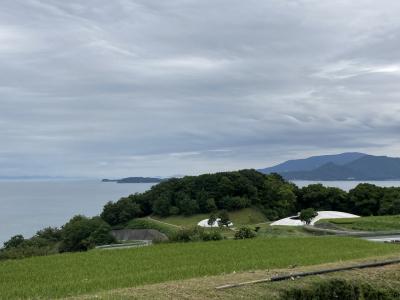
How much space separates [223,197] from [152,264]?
7450 cm

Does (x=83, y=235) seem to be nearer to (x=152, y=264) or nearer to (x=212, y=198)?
(x=212, y=198)

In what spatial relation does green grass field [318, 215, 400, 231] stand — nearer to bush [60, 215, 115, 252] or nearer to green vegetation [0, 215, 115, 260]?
green vegetation [0, 215, 115, 260]

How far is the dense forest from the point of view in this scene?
276ft

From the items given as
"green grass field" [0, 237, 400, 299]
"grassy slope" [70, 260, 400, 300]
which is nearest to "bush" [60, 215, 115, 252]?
"green grass field" [0, 237, 400, 299]

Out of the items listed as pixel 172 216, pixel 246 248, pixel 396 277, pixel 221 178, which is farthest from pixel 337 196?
pixel 396 277

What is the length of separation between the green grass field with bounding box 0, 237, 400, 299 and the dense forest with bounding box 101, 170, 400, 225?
60339mm

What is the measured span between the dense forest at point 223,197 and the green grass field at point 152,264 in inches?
2376

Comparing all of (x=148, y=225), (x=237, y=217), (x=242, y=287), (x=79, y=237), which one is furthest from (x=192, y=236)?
(x=237, y=217)

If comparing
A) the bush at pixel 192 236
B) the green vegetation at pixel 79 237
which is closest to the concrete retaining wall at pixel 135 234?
the green vegetation at pixel 79 237

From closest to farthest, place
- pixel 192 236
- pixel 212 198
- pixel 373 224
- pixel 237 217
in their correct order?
1. pixel 192 236
2. pixel 373 224
3. pixel 237 217
4. pixel 212 198

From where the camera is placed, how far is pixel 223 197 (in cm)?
8881

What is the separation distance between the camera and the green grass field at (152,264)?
1109 cm

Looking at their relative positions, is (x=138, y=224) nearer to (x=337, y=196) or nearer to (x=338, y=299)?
(x=337, y=196)

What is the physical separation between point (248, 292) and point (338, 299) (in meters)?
2.21
